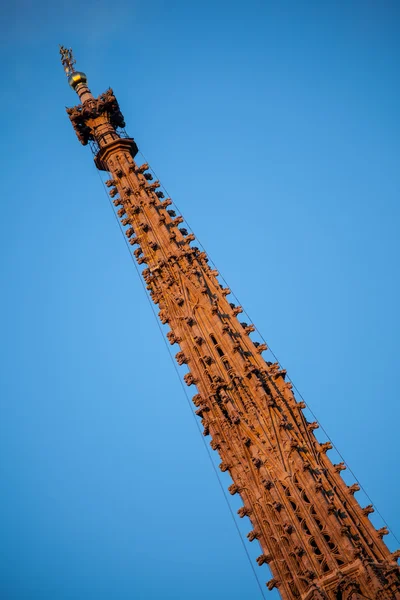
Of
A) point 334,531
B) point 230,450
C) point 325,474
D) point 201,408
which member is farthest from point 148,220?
point 334,531

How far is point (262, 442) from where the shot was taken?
16.0 meters

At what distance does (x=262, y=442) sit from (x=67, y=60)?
2326cm

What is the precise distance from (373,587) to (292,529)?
1956mm

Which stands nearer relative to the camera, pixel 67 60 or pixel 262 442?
pixel 262 442

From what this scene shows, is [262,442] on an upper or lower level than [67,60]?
lower

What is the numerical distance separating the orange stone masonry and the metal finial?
11.6 m

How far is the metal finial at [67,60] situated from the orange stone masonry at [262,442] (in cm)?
1165

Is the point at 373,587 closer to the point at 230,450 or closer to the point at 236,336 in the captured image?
the point at 230,450

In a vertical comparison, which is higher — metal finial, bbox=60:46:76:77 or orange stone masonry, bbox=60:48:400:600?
metal finial, bbox=60:46:76:77

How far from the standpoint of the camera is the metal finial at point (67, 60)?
31.7 meters

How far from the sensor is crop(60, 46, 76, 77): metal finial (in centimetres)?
3173

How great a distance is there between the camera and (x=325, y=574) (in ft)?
45.1

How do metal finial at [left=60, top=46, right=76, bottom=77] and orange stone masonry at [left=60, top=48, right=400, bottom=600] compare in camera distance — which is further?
metal finial at [left=60, top=46, right=76, bottom=77]

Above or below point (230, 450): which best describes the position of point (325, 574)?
below
